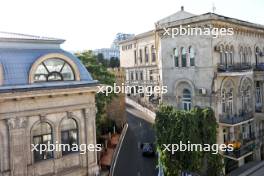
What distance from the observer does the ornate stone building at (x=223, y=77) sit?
2556 centimetres

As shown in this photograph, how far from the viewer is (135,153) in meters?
Result: 31.0

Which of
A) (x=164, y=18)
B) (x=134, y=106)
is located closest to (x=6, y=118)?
(x=164, y=18)

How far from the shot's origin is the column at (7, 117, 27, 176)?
14086 mm

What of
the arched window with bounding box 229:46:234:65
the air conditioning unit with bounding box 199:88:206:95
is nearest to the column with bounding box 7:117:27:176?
the air conditioning unit with bounding box 199:88:206:95

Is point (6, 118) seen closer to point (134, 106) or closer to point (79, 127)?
point (79, 127)

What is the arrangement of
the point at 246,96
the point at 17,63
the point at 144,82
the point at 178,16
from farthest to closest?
the point at 144,82 < the point at 178,16 < the point at 246,96 < the point at 17,63

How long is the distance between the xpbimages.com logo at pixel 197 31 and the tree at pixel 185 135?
673 cm

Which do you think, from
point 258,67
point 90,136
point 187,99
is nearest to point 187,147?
point 187,99

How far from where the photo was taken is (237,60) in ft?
93.2

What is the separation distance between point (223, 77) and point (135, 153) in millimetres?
11693

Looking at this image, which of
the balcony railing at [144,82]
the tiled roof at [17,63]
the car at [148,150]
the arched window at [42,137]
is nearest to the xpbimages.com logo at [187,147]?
the car at [148,150]

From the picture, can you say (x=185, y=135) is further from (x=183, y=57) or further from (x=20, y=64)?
(x=20, y=64)

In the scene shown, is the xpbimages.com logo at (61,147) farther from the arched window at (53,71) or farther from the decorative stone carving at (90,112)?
the arched window at (53,71)

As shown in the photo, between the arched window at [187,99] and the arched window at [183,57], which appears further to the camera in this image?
the arched window at [187,99]
